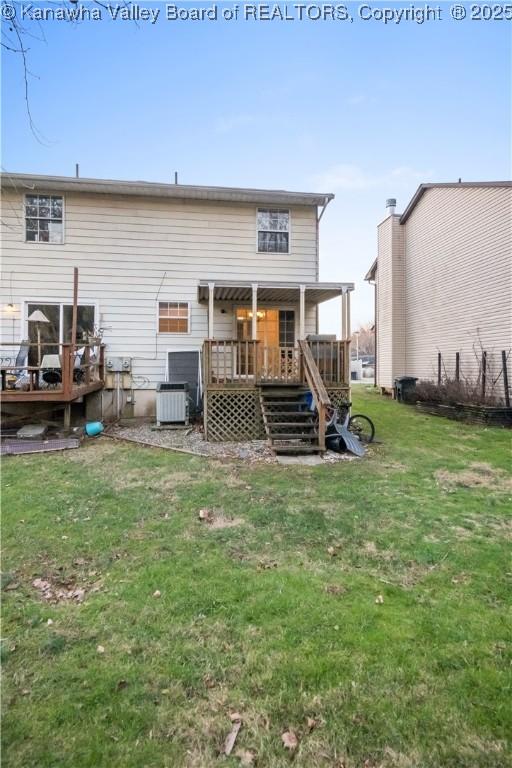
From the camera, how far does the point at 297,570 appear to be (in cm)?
306

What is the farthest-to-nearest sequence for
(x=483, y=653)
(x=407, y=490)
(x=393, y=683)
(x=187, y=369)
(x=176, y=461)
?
(x=187, y=369) < (x=176, y=461) < (x=407, y=490) < (x=483, y=653) < (x=393, y=683)

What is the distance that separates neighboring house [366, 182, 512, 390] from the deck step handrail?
6.79 meters

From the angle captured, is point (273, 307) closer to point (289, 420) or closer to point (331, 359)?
point (331, 359)

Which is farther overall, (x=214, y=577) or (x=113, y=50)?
(x=113, y=50)

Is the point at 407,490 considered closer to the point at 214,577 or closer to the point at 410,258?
the point at 214,577

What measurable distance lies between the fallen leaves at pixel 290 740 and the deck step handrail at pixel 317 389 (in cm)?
529

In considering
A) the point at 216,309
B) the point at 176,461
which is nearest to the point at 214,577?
the point at 176,461

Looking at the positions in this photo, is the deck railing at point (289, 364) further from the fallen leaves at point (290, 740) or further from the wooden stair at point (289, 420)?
the fallen leaves at point (290, 740)

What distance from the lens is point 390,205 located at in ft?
59.4

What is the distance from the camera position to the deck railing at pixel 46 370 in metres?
7.29

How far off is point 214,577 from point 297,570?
638 mm

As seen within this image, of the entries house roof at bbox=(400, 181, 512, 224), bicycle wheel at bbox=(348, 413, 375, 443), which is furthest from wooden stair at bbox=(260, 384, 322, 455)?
house roof at bbox=(400, 181, 512, 224)

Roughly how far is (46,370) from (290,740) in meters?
7.68

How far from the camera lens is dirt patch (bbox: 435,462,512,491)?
525cm
